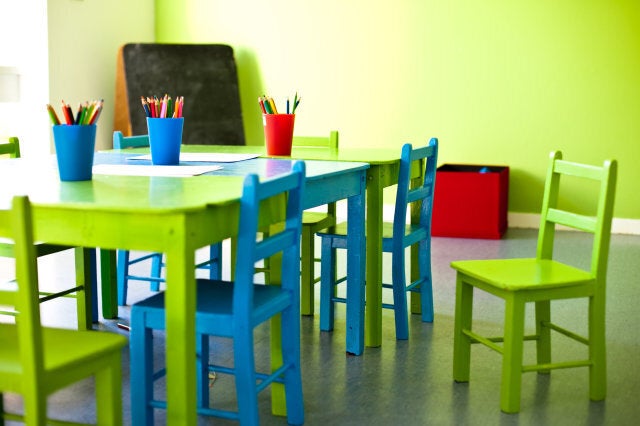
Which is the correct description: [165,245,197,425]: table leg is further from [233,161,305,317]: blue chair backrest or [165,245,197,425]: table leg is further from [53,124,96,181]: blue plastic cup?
[53,124,96,181]: blue plastic cup

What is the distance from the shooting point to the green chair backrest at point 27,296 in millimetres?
1825

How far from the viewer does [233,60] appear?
6.64 metres

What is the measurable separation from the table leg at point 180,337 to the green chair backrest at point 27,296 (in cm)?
32

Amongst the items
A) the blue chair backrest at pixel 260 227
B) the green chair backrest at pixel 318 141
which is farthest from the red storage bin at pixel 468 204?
the blue chair backrest at pixel 260 227

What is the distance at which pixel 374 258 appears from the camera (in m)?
3.43

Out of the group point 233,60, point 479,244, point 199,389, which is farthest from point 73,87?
point 199,389

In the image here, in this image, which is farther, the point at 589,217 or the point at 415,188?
the point at 415,188

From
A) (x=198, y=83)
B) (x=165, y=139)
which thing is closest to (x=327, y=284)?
(x=165, y=139)

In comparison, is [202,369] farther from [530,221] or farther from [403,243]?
[530,221]

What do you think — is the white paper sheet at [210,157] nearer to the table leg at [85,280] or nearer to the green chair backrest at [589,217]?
the table leg at [85,280]

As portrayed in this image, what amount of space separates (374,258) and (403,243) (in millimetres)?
173

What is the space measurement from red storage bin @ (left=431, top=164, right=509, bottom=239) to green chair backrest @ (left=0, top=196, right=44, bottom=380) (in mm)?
4221

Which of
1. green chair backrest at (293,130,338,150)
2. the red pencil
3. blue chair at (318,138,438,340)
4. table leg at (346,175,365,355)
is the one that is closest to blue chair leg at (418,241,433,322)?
blue chair at (318,138,438,340)

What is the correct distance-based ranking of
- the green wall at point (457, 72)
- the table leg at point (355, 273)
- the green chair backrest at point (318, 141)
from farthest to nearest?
the green wall at point (457, 72), the green chair backrest at point (318, 141), the table leg at point (355, 273)
